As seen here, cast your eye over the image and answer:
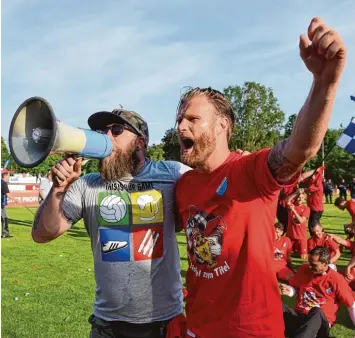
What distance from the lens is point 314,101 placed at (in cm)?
178

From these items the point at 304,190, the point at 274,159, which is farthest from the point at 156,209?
the point at 304,190

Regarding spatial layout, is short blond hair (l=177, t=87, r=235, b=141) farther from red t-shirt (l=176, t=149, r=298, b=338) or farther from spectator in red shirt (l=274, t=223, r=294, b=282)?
spectator in red shirt (l=274, t=223, r=294, b=282)

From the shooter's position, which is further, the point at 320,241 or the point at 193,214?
the point at 320,241

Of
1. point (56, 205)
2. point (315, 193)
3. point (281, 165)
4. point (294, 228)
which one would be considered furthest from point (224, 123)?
point (315, 193)

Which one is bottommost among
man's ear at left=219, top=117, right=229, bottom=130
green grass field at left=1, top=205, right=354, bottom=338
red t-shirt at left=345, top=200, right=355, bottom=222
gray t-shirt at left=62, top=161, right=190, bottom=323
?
green grass field at left=1, top=205, right=354, bottom=338

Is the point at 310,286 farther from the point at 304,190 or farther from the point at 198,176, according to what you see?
the point at 304,190

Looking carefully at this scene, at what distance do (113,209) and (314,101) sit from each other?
5.24 feet

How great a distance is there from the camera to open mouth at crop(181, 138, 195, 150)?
2.55 m

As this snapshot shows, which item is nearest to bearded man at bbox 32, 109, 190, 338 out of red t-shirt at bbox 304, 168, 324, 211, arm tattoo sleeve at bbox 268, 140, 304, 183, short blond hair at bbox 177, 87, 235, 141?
short blond hair at bbox 177, 87, 235, 141

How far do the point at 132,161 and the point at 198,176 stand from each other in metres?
0.61

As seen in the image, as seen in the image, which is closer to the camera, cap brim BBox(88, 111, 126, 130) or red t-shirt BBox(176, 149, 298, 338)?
red t-shirt BBox(176, 149, 298, 338)

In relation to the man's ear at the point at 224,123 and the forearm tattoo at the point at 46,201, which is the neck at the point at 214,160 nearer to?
the man's ear at the point at 224,123

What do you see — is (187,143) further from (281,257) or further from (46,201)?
(281,257)

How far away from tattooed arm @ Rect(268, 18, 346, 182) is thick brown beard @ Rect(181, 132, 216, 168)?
512 millimetres
